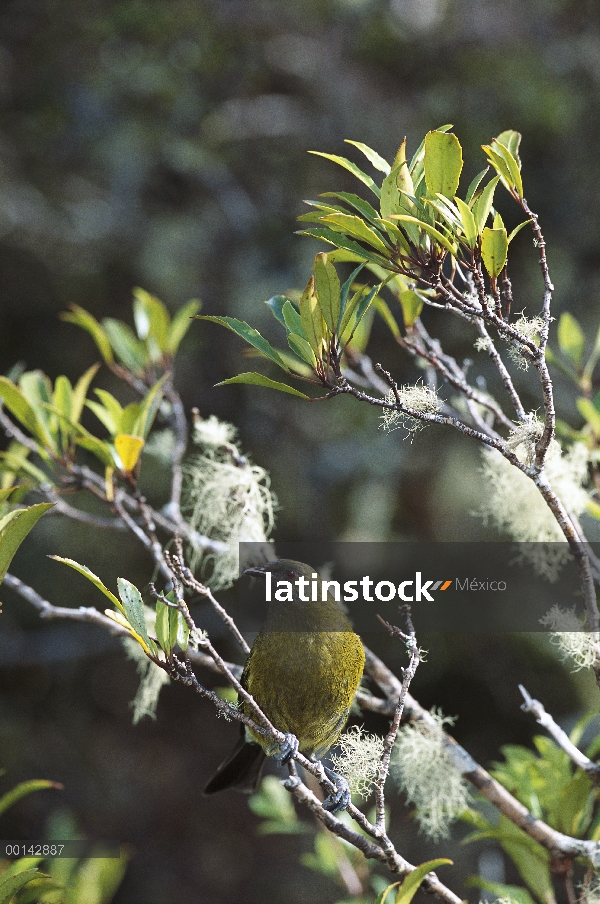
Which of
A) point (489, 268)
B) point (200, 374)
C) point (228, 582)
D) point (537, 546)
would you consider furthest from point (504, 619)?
point (200, 374)

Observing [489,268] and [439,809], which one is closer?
[489,268]

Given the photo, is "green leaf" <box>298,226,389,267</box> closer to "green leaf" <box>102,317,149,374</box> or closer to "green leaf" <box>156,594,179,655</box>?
"green leaf" <box>156,594,179,655</box>

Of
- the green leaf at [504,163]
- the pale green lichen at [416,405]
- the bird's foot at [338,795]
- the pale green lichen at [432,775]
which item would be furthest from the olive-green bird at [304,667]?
the green leaf at [504,163]

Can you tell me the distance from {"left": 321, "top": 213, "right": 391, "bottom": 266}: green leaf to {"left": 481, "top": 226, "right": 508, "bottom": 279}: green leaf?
84 millimetres

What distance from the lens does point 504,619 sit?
178 centimetres

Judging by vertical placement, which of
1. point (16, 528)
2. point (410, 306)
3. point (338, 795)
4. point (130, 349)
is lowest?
point (338, 795)

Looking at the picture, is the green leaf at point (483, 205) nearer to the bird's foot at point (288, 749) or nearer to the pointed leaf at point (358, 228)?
the pointed leaf at point (358, 228)

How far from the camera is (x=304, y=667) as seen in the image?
81 cm

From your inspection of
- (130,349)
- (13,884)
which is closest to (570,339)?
(130,349)

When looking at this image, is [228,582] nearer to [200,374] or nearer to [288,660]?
[288,660]

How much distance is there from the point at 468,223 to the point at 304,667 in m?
0.48

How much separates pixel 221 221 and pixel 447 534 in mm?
1455

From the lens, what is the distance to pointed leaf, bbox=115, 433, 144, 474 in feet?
2.98

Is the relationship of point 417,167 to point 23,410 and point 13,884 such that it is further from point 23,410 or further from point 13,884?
point 13,884
